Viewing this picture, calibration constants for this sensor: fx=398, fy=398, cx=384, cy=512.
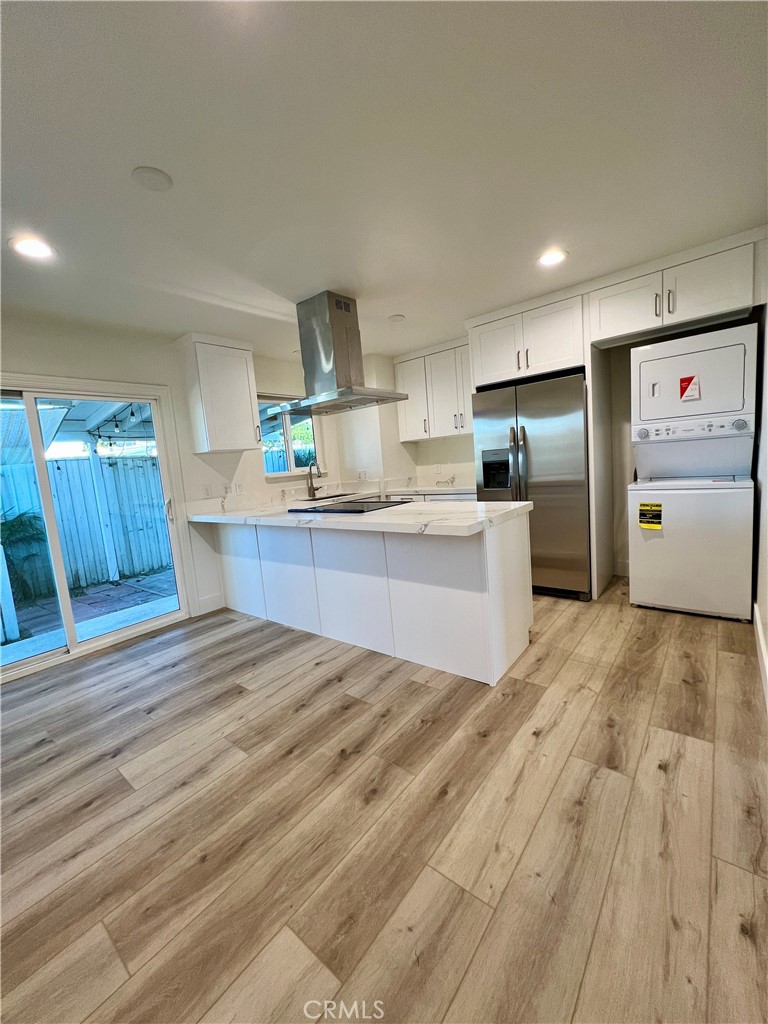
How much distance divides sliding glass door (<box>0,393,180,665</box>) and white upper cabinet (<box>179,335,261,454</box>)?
422 millimetres

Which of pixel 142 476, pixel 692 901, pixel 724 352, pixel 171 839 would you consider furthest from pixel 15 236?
pixel 724 352

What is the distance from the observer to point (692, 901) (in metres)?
1.06

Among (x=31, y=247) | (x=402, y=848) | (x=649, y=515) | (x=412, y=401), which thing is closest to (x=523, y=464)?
(x=649, y=515)

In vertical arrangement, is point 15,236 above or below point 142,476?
above

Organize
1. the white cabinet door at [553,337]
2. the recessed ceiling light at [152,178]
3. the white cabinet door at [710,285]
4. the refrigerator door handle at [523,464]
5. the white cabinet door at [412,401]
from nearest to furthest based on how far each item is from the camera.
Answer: the recessed ceiling light at [152,178] < the white cabinet door at [710,285] < the white cabinet door at [553,337] < the refrigerator door handle at [523,464] < the white cabinet door at [412,401]

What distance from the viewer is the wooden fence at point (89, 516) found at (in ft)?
9.18

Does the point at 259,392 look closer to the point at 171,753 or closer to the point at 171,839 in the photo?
the point at 171,753

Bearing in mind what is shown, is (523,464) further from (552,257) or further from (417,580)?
(417,580)

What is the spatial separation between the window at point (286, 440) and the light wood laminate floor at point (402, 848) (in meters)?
2.64

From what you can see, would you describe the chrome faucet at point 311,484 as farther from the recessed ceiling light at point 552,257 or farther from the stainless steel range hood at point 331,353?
the recessed ceiling light at point 552,257

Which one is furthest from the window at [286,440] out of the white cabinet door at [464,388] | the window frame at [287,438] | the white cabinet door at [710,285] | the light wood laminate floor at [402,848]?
the white cabinet door at [710,285]

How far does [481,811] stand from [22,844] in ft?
5.41

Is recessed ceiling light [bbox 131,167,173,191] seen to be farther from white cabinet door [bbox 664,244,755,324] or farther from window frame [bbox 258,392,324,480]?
white cabinet door [bbox 664,244,755,324]

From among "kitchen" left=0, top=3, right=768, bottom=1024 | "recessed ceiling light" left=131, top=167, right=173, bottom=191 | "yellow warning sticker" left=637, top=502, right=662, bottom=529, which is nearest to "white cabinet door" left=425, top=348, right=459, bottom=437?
"kitchen" left=0, top=3, right=768, bottom=1024
